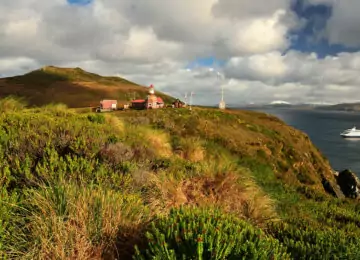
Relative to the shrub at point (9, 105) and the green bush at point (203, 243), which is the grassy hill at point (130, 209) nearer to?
the green bush at point (203, 243)

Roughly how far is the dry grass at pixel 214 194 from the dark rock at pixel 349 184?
2955cm

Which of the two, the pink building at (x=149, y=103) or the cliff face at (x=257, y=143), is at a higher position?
the pink building at (x=149, y=103)

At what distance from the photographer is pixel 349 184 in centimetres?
3566

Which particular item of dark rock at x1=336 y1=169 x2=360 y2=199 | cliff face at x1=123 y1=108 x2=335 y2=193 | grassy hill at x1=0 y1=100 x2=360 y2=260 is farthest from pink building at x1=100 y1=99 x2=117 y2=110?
grassy hill at x1=0 y1=100 x2=360 y2=260

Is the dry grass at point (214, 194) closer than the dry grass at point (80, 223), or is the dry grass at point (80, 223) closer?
the dry grass at point (80, 223)

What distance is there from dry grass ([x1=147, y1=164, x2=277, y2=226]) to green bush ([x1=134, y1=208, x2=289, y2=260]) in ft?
6.54

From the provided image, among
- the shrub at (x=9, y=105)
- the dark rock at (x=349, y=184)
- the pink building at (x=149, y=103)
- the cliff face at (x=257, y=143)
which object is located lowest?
the dark rock at (x=349, y=184)

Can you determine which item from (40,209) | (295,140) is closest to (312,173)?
(295,140)

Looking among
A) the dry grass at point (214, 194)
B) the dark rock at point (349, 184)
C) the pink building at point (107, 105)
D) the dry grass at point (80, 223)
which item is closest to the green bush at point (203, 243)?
the dry grass at point (80, 223)

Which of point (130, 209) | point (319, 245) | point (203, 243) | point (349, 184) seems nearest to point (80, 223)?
point (130, 209)

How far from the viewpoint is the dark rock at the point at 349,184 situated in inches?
1347

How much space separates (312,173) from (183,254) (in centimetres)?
3112

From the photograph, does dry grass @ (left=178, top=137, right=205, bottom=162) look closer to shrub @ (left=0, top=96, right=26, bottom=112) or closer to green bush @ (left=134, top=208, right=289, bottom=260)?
shrub @ (left=0, top=96, right=26, bottom=112)

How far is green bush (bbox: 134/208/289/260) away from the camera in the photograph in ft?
13.4
